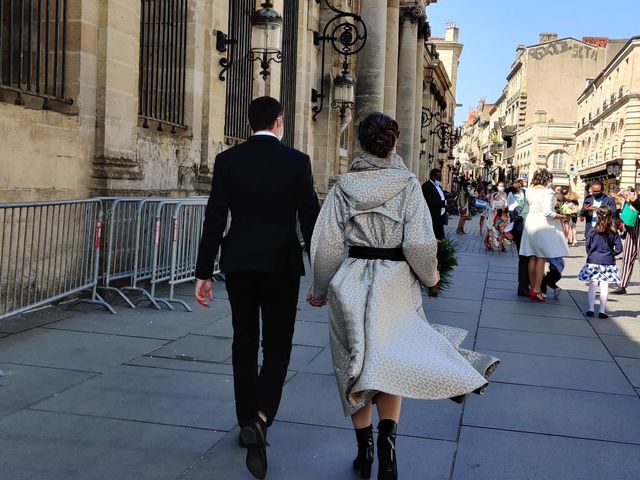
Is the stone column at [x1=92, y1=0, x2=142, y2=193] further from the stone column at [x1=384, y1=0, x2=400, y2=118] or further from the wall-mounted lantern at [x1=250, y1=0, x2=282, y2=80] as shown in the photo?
the stone column at [x1=384, y1=0, x2=400, y2=118]

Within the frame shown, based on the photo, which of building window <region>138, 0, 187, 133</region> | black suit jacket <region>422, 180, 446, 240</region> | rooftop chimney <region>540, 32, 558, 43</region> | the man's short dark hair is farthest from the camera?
rooftop chimney <region>540, 32, 558, 43</region>

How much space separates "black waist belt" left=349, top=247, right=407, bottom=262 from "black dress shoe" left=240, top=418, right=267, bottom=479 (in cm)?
101

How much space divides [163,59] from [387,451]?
8.42 m

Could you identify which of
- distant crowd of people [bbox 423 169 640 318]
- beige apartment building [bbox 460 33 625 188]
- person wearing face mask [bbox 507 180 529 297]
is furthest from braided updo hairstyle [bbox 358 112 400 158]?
beige apartment building [bbox 460 33 625 188]

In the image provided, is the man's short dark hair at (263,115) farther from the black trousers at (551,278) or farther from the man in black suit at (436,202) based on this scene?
the man in black suit at (436,202)

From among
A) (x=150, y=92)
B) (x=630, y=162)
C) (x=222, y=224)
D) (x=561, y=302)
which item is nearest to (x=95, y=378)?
(x=222, y=224)

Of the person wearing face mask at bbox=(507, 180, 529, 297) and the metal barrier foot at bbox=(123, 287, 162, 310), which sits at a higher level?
the person wearing face mask at bbox=(507, 180, 529, 297)

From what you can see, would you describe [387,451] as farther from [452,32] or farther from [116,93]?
[452,32]

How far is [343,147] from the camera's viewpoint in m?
21.7

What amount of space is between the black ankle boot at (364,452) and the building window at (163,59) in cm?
741

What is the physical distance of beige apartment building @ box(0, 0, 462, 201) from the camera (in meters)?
7.86

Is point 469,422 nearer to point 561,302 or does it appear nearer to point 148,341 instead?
point 148,341

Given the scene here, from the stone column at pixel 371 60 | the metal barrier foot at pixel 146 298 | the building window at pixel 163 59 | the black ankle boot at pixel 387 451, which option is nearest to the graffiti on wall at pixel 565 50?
the stone column at pixel 371 60

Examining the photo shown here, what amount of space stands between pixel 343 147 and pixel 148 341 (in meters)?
15.4
